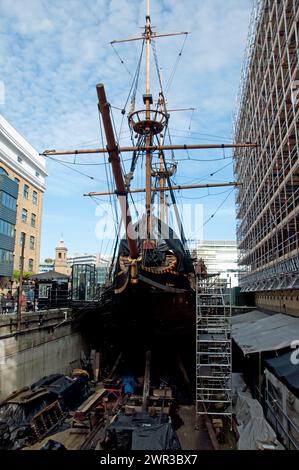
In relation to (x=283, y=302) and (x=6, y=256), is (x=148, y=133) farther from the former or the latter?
(x=6, y=256)

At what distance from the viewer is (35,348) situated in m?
11.5

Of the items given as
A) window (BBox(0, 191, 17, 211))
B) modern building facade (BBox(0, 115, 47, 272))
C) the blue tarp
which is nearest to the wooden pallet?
the blue tarp

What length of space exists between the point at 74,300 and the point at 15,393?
6951 mm

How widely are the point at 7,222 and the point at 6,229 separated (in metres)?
0.63

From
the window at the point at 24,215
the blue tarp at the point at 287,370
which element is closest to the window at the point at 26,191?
the window at the point at 24,215

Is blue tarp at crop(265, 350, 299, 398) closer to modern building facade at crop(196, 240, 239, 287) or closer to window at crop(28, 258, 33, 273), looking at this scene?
window at crop(28, 258, 33, 273)

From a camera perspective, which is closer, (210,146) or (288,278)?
(288,278)

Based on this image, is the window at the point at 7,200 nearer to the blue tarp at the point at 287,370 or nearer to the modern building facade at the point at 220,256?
the blue tarp at the point at 287,370

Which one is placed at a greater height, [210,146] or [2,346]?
[210,146]

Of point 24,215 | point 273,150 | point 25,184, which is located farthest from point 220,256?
point 273,150

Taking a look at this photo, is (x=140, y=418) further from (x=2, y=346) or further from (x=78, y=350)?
(x=78, y=350)

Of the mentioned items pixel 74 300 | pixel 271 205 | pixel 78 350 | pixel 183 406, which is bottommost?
pixel 183 406
